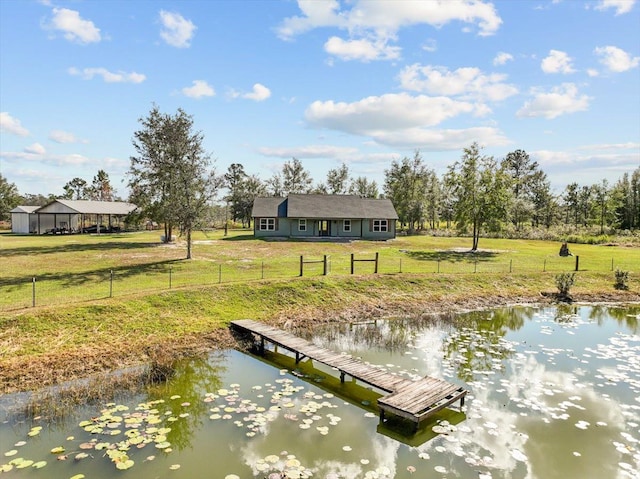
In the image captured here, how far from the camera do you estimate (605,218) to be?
54.7 m

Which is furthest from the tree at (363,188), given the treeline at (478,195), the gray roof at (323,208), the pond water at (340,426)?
the pond water at (340,426)

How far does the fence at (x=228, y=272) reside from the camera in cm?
1661

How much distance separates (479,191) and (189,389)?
95.7 feet

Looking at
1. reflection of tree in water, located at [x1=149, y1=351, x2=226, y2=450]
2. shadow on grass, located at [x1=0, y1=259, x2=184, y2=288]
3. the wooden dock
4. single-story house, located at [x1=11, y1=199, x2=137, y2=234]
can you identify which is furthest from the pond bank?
single-story house, located at [x1=11, y1=199, x2=137, y2=234]

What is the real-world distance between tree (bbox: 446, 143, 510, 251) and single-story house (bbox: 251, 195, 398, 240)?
11503 mm

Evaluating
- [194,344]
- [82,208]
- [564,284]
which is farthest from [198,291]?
[82,208]

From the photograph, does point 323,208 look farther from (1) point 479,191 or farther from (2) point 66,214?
(2) point 66,214

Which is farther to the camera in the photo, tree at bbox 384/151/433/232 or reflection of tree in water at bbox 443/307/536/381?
tree at bbox 384/151/433/232

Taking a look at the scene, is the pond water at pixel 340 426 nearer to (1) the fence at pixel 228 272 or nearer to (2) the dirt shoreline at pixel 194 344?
(2) the dirt shoreline at pixel 194 344

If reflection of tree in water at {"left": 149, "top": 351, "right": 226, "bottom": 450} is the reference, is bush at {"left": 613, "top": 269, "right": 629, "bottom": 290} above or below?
above

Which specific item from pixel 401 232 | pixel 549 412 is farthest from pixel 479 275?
pixel 401 232

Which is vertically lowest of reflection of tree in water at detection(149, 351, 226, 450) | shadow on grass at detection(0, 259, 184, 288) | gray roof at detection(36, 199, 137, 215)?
reflection of tree in water at detection(149, 351, 226, 450)

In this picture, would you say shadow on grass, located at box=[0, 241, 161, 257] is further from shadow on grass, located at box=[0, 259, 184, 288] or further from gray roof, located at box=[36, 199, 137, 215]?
gray roof, located at box=[36, 199, 137, 215]

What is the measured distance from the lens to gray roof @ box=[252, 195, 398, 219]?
1759 inches
